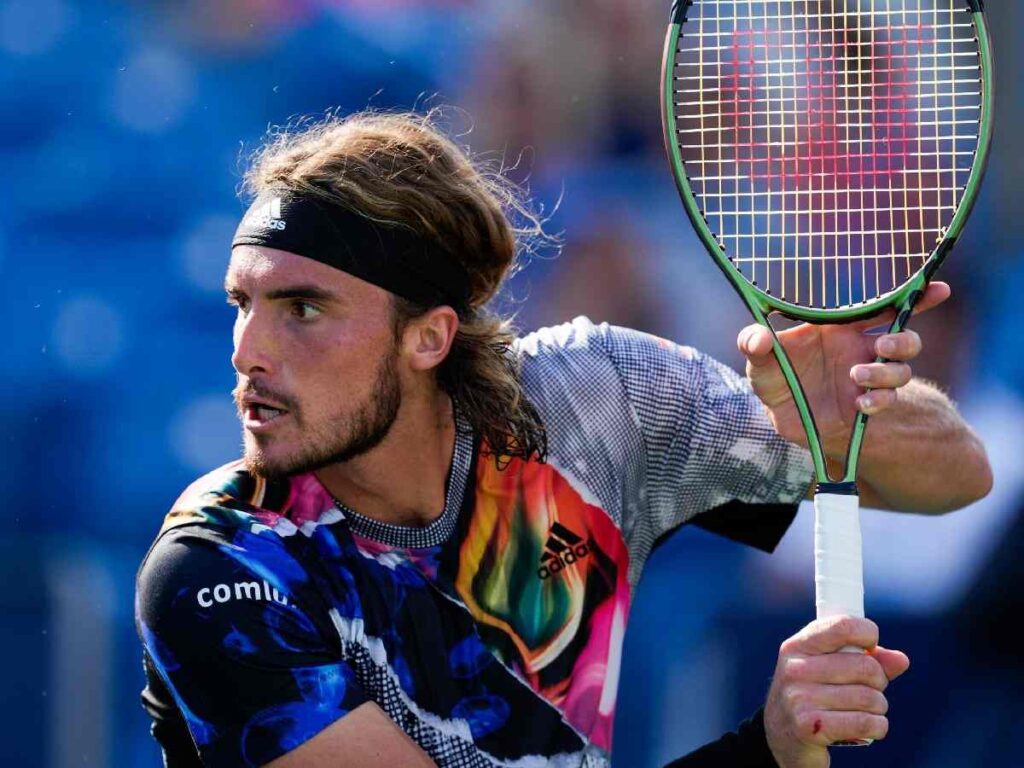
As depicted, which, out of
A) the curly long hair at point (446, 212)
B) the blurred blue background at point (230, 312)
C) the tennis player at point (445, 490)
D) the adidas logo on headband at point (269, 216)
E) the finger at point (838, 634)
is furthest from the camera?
the blurred blue background at point (230, 312)

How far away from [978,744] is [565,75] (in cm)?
239

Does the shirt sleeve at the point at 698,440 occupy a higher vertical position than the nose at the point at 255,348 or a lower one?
lower

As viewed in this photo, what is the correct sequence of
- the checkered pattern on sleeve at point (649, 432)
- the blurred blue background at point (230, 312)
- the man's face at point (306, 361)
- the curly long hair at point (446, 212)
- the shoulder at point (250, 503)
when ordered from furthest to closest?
the blurred blue background at point (230, 312) < the checkered pattern on sleeve at point (649, 432) < the curly long hair at point (446, 212) < the man's face at point (306, 361) < the shoulder at point (250, 503)

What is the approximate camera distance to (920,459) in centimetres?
325

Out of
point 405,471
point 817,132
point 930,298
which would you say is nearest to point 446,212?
point 405,471

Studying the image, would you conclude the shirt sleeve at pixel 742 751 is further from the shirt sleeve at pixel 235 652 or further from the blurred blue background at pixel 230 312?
the blurred blue background at pixel 230 312

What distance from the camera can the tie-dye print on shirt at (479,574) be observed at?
8.63 feet

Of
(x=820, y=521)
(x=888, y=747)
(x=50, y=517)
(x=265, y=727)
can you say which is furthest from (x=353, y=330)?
(x=888, y=747)

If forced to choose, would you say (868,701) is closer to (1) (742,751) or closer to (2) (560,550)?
(1) (742,751)

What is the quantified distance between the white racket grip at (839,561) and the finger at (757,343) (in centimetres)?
38

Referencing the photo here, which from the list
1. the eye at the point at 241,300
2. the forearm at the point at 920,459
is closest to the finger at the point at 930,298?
the forearm at the point at 920,459

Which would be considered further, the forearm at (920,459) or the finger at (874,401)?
the forearm at (920,459)

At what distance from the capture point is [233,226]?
484cm

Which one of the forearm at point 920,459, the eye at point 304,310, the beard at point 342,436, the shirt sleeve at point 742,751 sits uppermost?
the eye at point 304,310
